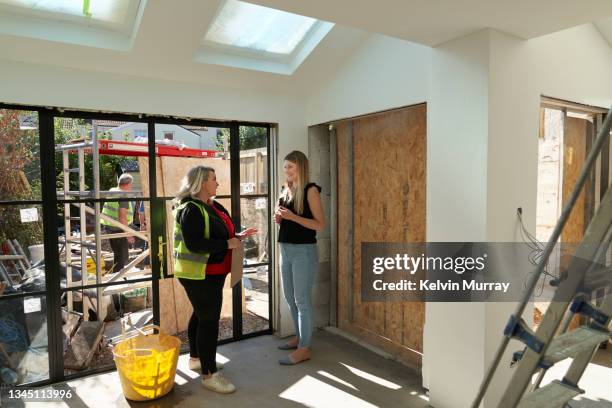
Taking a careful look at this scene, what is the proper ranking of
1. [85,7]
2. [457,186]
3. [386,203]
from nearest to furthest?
[457,186] → [85,7] → [386,203]

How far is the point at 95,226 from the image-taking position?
334cm

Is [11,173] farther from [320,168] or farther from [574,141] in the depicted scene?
[574,141]

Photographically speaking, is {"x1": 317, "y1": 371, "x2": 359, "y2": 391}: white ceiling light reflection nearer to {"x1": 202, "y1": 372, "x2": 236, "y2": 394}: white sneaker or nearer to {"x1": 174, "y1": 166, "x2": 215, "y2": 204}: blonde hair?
{"x1": 202, "y1": 372, "x2": 236, "y2": 394}: white sneaker

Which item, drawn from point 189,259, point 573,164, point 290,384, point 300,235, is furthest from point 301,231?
point 573,164

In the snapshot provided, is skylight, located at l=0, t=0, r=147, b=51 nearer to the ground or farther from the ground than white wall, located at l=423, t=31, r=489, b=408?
farther from the ground

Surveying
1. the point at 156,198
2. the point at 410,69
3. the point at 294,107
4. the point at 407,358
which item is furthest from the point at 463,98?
the point at 156,198

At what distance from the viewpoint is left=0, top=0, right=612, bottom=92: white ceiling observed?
2076mm

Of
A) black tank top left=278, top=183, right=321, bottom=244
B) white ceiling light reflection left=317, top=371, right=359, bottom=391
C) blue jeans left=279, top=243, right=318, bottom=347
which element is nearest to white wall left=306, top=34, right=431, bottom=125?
black tank top left=278, top=183, right=321, bottom=244

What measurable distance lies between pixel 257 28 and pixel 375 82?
0.98m

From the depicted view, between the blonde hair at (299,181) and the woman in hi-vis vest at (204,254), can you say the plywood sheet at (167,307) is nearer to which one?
the woman in hi-vis vest at (204,254)

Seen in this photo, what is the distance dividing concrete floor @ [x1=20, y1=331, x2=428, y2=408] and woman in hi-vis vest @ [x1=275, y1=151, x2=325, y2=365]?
23cm

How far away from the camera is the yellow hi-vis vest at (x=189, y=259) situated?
9.28 ft

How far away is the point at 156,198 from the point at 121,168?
1.16ft

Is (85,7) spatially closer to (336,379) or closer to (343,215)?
(343,215)
